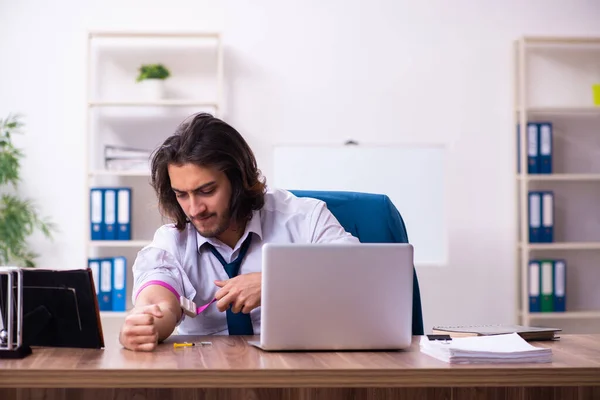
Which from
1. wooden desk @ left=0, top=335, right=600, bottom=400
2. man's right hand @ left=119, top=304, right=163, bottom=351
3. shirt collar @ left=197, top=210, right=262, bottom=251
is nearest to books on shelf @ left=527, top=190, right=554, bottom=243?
shirt collar @ left=197, top=210, right=262, bottom=251

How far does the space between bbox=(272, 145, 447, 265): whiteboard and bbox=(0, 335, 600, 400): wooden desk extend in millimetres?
2301

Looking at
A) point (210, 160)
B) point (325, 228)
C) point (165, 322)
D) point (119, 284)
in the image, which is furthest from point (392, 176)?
point (165, 322)

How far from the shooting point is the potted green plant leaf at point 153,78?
13.7 ft

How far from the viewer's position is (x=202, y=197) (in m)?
2.19

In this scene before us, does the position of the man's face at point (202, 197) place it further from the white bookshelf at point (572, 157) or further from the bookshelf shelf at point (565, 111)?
the white bookshelf at point (572, 157)

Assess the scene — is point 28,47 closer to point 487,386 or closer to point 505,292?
point 505,292

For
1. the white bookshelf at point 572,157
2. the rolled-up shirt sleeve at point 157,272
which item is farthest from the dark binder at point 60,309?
the white bookshelf at point 572,157

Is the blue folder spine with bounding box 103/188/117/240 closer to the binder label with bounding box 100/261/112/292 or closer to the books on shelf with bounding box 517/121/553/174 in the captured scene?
the binder label with bounding box 100/261/112/292

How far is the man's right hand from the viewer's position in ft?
5.46

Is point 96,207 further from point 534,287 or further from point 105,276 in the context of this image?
point 534,287

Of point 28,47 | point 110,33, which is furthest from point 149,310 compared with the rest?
point 28,47

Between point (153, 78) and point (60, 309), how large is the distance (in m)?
2.67

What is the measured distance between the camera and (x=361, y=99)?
4406mm

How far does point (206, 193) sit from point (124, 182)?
2.27 metres
